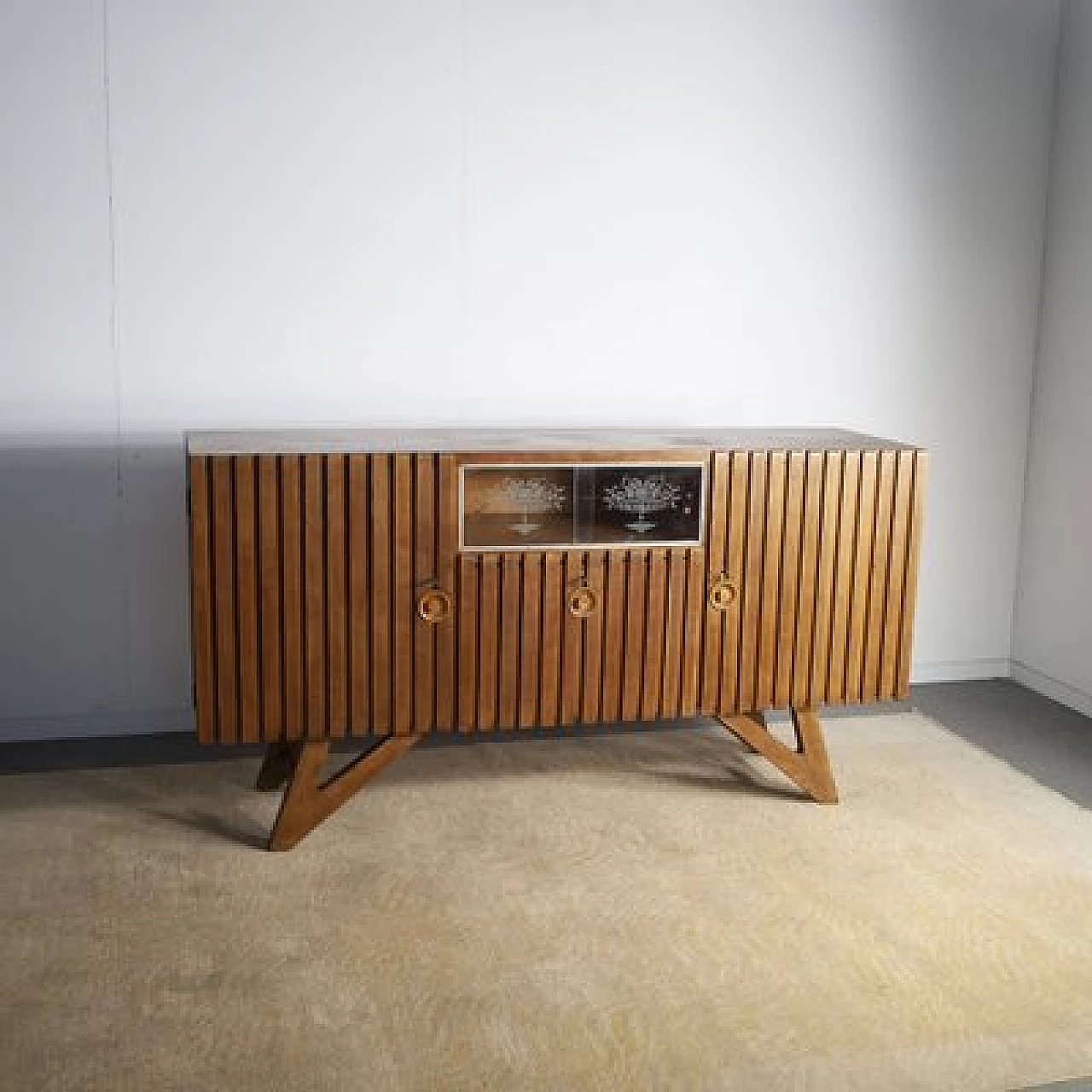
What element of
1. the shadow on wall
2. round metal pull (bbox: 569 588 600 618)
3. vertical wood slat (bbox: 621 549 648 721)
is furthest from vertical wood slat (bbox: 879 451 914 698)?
the shadow on wall

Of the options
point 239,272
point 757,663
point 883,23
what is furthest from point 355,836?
point 883,23

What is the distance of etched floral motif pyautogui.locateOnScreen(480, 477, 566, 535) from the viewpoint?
321 cm

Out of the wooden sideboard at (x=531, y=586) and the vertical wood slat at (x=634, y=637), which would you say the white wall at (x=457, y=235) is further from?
the vertical wood slat at (x=634, y=637)

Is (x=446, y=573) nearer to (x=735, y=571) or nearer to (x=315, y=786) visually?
(x=315, y=786)

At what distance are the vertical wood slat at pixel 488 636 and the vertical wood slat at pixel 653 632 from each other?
360 millimetres

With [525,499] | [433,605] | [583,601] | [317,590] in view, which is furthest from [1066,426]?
[317,590]

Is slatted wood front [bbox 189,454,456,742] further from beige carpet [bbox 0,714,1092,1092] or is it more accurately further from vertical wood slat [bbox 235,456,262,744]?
beige carpet [bbox 0,714,1092,1092]

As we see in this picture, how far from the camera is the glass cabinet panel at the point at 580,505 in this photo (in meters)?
3.20

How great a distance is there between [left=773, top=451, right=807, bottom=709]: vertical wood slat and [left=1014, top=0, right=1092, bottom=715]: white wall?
4.15 ft

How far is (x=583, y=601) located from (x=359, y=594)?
0.52 meters

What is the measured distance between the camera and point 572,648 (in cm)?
332

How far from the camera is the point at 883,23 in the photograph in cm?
407

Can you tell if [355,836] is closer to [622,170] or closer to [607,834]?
[607,834]

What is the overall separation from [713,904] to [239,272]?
6.57ft
